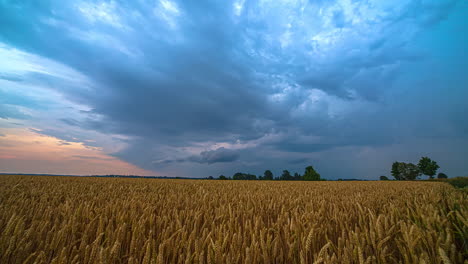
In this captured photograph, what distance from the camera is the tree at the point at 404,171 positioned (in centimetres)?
6609

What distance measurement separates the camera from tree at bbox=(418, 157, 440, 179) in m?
65.0

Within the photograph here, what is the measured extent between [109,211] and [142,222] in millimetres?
949

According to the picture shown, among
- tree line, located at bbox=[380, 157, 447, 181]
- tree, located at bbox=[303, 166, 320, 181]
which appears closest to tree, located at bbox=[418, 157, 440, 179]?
tree line, located at bbox=[380, 157, 447, 181]

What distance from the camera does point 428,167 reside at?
215 feet

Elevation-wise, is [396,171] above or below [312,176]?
above

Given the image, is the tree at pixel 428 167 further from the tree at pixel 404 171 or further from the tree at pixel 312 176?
the tree at pixel 312 176

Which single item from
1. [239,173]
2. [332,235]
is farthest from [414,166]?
[332,235]

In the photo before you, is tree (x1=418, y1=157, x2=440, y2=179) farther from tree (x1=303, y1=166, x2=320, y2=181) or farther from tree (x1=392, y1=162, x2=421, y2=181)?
tree (x1=303, y1=166, x2=320, y2=181)

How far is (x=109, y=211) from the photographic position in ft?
8.50

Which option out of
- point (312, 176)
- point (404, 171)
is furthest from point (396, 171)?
point (312, 176)

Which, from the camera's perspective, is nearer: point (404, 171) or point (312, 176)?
point (312, 176)

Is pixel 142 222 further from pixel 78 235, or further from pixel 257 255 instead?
pixel 257 255

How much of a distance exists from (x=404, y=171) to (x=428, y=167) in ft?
19.5

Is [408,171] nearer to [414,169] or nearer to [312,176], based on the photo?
[414,169]
